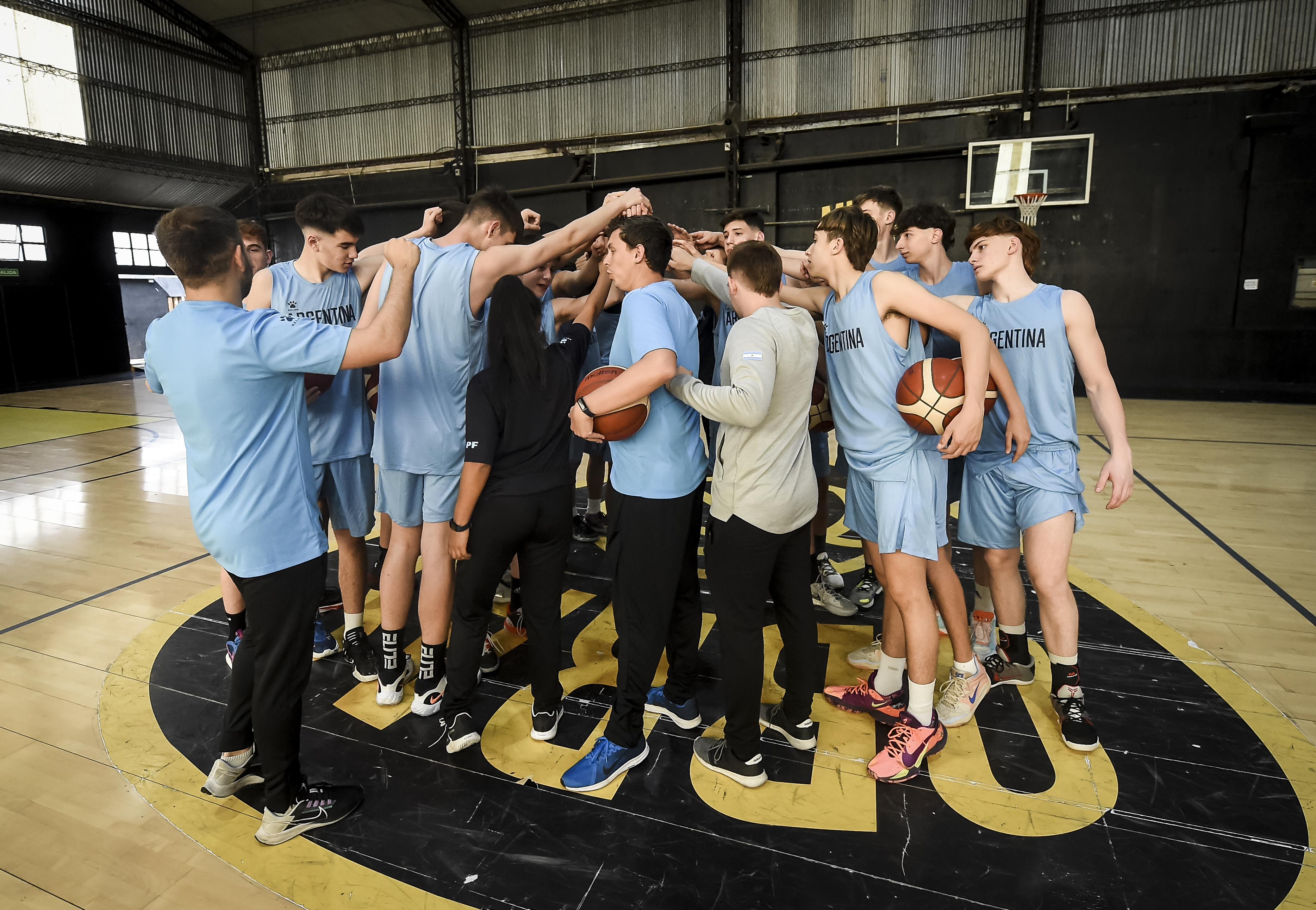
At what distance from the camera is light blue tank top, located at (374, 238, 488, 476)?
111 inches

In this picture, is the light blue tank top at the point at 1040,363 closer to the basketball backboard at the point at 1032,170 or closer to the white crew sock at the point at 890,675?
the white crew sock at the point at 890,675

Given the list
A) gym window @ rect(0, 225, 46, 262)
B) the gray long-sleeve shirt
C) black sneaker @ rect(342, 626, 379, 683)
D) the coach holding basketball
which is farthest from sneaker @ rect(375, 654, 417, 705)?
gym window @ rect(0, 225, 46, 262)

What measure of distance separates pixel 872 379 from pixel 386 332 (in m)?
1.60

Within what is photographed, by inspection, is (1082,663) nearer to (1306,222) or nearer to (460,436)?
(460,436)

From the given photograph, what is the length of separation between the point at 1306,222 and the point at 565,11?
12.3 metres

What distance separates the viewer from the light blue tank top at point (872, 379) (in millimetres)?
2541

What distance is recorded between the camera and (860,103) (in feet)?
39.2

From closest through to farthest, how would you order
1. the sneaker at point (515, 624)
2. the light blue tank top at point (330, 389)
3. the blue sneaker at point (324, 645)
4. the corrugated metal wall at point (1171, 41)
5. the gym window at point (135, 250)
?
1. the light blue tank top at point (330, 389)
2. the blue sneaker at point (324, 645)
3. the sneaker at point (515, 624)
4. the corrugated metal wall at point (1171, 41)
5. the gym window at point (135, 250)

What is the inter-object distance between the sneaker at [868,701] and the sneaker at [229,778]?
2.18 metres

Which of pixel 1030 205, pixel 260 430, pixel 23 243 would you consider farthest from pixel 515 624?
pixel 23 243

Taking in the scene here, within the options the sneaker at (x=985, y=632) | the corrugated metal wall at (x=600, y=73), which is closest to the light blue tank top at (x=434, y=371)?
the sneaker at (x=985, y=632)

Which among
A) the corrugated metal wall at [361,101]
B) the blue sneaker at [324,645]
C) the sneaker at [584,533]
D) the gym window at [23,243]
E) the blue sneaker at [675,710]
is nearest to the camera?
the blue sneaker at [675,710]

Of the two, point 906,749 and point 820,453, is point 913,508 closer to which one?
point 906,749

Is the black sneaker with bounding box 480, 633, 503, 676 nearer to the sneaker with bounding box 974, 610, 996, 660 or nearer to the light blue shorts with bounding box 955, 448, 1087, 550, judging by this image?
the light blue shorts with bounding box 955, 448, 1087, 550
